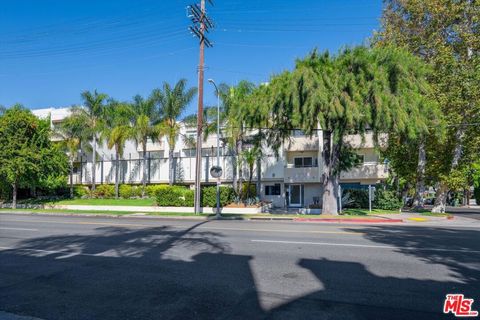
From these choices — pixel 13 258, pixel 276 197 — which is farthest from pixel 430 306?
pixel 276 197

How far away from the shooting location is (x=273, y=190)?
127 feet

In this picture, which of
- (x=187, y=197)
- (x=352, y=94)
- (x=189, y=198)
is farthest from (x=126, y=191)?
(x=352, y=94)

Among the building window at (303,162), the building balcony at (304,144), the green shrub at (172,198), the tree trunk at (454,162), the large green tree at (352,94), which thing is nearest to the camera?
the large green tree at (352,94)

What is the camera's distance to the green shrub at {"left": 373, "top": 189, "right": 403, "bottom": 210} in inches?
1291

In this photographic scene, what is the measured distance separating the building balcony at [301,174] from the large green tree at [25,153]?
21184mm

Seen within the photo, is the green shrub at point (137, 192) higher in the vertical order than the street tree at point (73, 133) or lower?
lower

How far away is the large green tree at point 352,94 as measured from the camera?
19.6 metres

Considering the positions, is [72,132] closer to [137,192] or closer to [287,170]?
[137,192]

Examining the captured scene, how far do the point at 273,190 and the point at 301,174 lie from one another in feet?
11.8

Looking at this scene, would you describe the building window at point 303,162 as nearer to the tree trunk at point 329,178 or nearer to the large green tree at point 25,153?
the tree trunk at point 329,178

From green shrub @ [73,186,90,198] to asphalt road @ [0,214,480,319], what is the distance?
3336 centimetres

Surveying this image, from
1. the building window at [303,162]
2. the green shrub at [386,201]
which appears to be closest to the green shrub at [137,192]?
the building window at [303,162]

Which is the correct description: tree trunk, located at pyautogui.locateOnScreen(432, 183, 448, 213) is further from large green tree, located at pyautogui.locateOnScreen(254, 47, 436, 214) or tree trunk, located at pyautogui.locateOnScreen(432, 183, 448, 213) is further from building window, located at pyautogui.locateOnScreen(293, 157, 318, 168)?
large green tree, located at pyautogui.locateOnScreen(254, 47, 436, 214)

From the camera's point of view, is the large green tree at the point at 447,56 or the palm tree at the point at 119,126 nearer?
the large green tree at the point at 447,56
